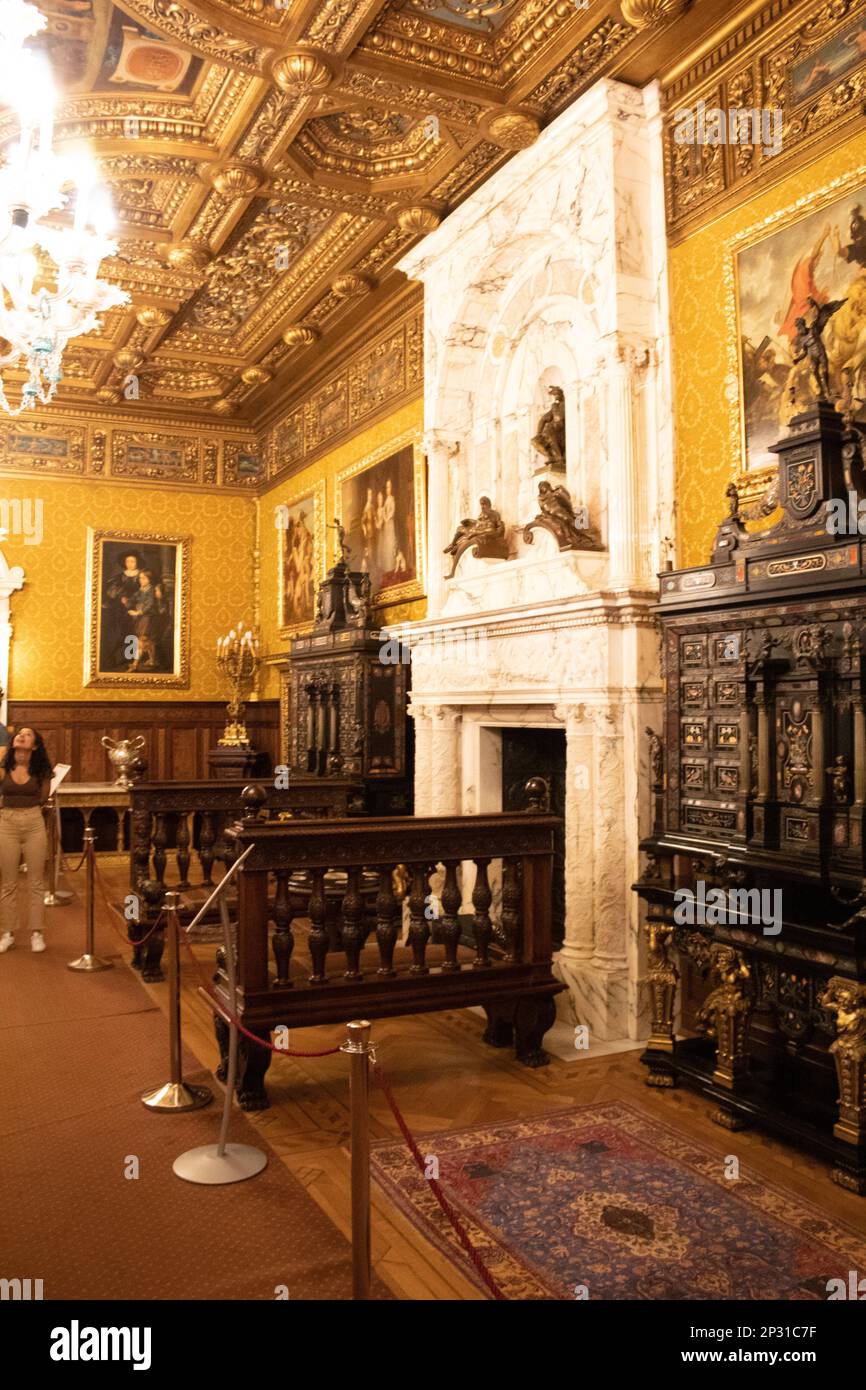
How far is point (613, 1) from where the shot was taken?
19.1 ft

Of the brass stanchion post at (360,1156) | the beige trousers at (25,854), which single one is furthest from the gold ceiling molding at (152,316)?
the brass stanchion post at (360,1156)

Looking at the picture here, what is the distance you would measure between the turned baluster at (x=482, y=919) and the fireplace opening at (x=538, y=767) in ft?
7.18

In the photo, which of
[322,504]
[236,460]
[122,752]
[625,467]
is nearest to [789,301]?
[625,467]

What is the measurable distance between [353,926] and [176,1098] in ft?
3.84

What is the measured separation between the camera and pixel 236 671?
44.7ft

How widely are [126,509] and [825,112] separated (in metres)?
11.5

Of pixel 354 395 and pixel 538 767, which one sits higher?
pixel 354 395

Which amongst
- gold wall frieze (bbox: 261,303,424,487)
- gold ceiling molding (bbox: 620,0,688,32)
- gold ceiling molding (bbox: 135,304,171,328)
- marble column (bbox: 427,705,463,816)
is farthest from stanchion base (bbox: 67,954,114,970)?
gold ceiling molding (bbox: 135,304,171,328)

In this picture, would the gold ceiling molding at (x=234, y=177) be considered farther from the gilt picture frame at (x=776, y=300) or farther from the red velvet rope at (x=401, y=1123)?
the red velvet rope at (x=401, y=1123)

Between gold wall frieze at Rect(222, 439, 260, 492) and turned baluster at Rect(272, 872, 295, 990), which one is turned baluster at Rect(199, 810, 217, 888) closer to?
turned baluster at Rect(272, 872, 295, 990)

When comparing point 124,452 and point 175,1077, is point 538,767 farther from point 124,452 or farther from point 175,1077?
point 124,452

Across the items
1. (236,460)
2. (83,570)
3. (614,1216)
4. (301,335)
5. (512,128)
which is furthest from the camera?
(236,460)

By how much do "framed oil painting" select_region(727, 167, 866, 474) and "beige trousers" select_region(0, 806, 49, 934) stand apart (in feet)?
18.9
